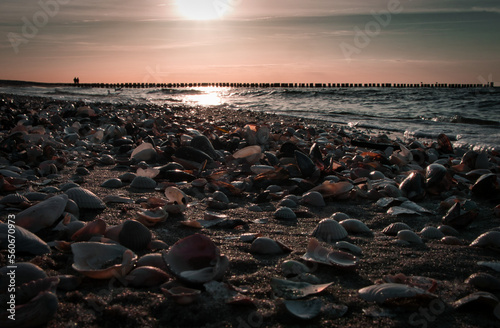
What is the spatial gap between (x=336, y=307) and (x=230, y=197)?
6.15 feet

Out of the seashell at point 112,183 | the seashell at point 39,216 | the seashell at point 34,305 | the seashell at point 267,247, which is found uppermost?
the seashell at point 39,216

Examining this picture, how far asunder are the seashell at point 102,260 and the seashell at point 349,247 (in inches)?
43.8

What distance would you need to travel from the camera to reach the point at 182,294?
55.8 inches

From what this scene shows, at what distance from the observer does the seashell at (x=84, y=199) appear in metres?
2.52

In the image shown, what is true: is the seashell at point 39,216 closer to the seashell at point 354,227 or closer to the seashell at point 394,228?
the seashell at point 354,227

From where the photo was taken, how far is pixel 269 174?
143 inches

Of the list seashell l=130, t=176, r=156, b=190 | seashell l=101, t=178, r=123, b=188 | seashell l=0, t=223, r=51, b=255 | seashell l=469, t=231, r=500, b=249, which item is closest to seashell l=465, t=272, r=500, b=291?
seashell l=469, t=231, r=500, b=249

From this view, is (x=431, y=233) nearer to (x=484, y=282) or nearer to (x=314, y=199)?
(x=484, y=282)

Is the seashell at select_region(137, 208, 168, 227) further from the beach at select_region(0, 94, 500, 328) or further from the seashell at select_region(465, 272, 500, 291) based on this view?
the seashell at select_region(465, 272, 500, 291)

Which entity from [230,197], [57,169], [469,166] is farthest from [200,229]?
[469,166]

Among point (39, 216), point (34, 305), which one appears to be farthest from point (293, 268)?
point (39, 216)

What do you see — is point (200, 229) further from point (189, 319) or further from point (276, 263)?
Result: point (189, 319)

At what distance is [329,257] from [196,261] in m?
0.67

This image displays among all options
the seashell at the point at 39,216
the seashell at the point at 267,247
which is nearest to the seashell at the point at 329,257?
the seashell at the point at 267,247
